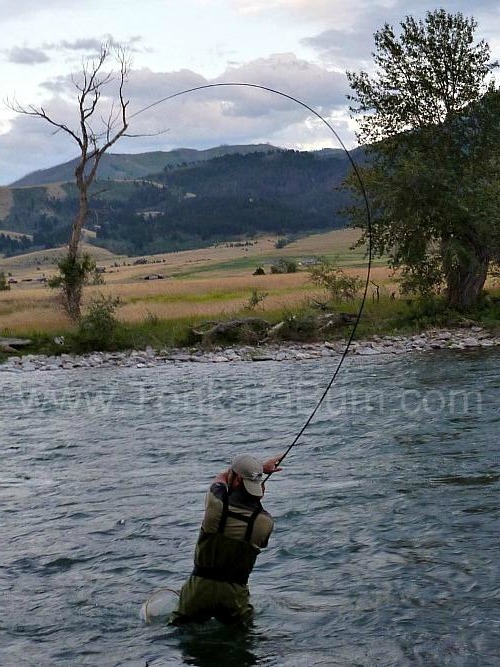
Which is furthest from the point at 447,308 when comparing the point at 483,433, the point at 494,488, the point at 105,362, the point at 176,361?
the point at 494,488

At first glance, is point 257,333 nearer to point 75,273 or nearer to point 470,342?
point 470,342

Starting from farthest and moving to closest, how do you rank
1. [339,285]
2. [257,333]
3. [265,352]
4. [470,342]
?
[339,285], [257,333], [265,352], [470,342]

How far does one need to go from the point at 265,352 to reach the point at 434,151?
1022cm

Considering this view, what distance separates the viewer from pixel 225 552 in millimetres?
8250

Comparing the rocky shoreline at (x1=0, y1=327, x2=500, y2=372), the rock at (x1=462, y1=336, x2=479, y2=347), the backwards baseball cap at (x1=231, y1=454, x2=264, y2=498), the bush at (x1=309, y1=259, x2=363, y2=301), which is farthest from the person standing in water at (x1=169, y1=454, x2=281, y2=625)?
the bush at (x1=309, y1=259, x2=363, y2=301)

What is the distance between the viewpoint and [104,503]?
44.1ft

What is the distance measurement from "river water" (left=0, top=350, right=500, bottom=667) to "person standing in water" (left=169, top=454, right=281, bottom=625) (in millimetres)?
406

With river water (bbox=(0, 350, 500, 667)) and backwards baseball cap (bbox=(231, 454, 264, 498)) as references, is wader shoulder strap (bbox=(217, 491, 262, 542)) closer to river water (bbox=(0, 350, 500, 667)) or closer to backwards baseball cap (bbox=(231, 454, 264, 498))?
backwards baseball cap (bbox=(231, 454, 264, 498))

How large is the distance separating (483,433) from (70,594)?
9179 mm

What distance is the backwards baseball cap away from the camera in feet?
26.4

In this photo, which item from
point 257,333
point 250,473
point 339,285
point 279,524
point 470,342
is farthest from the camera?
point 339,285

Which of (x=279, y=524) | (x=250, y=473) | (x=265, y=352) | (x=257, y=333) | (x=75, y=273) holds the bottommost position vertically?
(x=279, y=524)

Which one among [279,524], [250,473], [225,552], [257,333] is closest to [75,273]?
[257,333]

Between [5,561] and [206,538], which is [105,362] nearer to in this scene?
[5,561]
